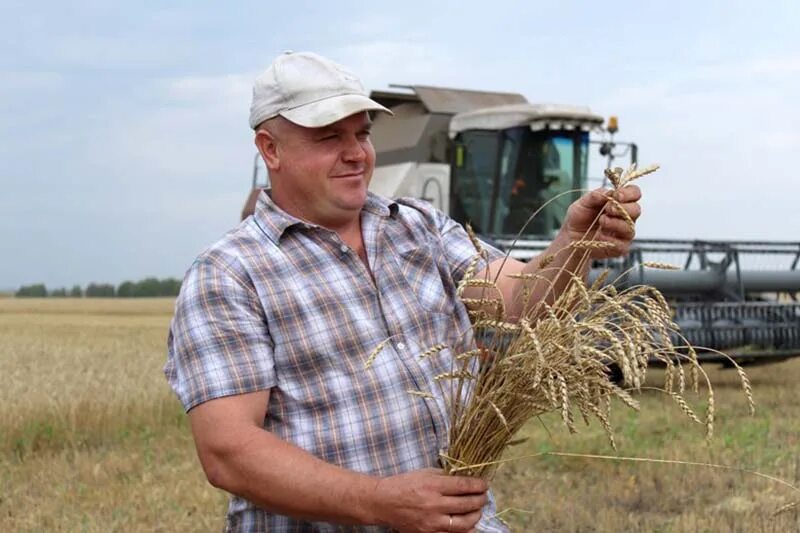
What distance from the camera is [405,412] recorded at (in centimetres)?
254

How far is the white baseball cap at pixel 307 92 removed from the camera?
2.55 metres

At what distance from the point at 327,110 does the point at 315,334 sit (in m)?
0.50

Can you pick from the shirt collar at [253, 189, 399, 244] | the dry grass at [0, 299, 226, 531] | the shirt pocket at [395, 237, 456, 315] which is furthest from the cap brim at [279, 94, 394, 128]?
the dry grass at [0, 299, 226, 531]

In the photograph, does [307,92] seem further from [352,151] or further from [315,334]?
[315,334]

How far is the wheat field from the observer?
5.90 m

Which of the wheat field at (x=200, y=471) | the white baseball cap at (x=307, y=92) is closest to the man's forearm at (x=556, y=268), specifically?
the white baseball cap at (x=307, y=92)

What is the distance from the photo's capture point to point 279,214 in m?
2.67

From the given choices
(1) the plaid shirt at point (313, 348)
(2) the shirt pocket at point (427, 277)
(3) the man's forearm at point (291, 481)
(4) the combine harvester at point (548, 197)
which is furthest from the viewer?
(4) the combine harvester at point (548, 197)

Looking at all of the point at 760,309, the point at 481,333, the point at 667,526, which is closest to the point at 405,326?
the point at 481,333

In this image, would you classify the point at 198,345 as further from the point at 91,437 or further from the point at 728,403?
the point at 728,403

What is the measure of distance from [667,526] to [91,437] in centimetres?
503

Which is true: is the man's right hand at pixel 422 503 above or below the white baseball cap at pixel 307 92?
below

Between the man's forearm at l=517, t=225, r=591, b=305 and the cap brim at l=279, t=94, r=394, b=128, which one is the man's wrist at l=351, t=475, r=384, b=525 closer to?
the man's forearm at l=517, t=225, r=591, b=305

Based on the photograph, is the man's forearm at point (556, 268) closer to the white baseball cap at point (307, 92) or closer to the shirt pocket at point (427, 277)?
the shirt pocket at point (427, 277)
